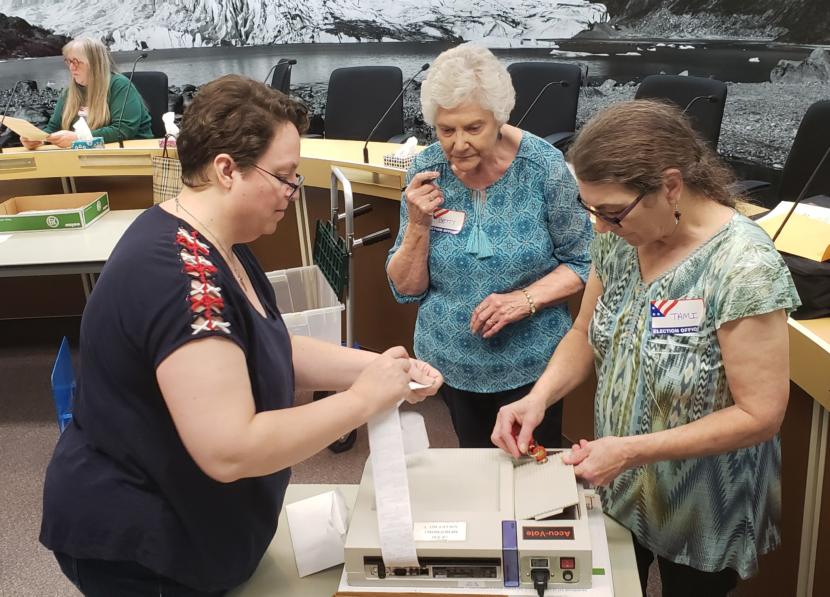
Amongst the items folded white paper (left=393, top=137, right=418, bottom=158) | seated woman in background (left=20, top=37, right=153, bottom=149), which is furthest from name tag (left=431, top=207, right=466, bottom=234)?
seated woman in background (left=20, top=37, right=153, bottom=149)

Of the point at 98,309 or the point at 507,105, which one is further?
the point at 507,105

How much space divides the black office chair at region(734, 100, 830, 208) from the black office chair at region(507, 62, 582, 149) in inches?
48.9

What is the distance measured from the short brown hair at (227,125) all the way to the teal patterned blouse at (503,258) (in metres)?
0.75

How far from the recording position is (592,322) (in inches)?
54.7

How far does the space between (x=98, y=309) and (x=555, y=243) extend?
1.10 meters

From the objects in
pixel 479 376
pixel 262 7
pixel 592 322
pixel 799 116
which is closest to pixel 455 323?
pixel 479 376

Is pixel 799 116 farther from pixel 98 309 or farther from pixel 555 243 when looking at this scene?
pixel 98 309

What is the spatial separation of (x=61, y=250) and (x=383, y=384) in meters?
2.27

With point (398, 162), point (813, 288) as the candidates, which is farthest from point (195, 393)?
point (398, 162)

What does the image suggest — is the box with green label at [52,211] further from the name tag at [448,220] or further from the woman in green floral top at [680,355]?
the woman in green floral top at [680,355]

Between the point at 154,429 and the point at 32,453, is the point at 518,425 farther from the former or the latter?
the point at 32,453

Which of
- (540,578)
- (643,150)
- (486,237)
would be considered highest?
(643,150)

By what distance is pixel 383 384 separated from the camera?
1069 millimetres

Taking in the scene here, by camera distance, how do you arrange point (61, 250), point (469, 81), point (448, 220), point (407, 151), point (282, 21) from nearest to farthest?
point (469, 81), point (448, 220), point (61, 250), point (407, 151), point (282, 21)
